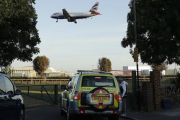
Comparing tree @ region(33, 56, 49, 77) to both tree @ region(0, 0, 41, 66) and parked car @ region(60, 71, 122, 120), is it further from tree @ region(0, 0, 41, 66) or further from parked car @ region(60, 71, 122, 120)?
parked car @ region(60, 71, 122, 120)

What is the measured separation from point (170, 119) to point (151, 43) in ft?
44.7

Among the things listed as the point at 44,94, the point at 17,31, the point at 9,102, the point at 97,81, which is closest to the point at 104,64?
the point at 44,94

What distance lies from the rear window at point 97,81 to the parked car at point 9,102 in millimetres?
2703

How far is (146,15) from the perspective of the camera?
25.0 metres

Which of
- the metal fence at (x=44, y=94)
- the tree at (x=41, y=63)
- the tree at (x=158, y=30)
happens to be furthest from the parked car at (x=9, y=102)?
the tree at (x=41, y=63)

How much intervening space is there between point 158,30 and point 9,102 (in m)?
16.4

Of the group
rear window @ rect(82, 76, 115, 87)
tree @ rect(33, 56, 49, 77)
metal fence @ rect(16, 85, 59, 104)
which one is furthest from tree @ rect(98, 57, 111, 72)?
rear window @ rect(82, 76, 115, 87)

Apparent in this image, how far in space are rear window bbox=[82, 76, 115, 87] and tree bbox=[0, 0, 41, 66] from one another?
12830mm

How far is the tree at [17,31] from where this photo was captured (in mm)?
23422

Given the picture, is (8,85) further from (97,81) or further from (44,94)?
(44,94)

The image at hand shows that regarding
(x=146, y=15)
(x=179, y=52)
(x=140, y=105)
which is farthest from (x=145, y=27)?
(x=140, y=105)

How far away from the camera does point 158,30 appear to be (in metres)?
23.2

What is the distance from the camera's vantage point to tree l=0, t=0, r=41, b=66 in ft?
76.8

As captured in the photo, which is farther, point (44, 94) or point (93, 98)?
point (44, 94)
